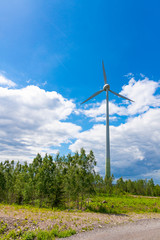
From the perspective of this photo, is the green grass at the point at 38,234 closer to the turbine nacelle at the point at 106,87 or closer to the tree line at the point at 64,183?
the tree line at the point at 64,183

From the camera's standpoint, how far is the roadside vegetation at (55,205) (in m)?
20.9

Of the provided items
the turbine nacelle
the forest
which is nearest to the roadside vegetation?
the forest

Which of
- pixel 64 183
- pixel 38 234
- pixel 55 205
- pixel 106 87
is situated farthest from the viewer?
pixel 106 87

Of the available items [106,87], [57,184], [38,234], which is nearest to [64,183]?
[57,184]

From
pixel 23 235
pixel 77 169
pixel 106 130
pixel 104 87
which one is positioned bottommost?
pixel 23 235

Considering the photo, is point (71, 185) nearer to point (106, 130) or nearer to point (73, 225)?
point (73, 225)

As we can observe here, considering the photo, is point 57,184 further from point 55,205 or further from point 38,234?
point 38,234

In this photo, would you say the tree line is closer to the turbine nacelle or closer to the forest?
the forest

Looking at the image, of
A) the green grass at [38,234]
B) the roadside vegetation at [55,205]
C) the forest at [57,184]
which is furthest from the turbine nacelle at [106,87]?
the green grass at [38,234]

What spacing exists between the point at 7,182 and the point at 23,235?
130 ft

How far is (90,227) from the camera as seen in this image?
21.8 meters

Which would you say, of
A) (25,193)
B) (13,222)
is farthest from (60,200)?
(13,222)

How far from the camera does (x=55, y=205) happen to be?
1606 inches

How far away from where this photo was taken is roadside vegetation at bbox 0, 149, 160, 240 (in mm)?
20906
